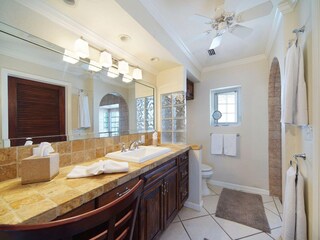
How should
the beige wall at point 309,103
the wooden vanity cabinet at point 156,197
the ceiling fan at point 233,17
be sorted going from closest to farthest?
the wooden vanity cabinet at point 156,197 → the beige wall at point 309,103 → the ceiling fan at point 233,17

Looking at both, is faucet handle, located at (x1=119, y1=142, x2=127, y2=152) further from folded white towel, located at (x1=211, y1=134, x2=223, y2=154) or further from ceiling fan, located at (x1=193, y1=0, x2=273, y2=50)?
folded white towel, located at (x1=211, y1=134, x2=223, y2=154)

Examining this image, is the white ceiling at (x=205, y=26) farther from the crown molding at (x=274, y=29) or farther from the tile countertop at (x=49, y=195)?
the tile countertop at (x=49, y=195)

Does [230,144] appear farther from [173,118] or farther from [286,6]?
[286,6]

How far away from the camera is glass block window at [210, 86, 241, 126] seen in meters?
2.76

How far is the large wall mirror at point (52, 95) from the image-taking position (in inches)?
38.0

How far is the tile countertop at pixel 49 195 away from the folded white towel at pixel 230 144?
2.17 m

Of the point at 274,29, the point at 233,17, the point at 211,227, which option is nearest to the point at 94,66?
the point at 233,17

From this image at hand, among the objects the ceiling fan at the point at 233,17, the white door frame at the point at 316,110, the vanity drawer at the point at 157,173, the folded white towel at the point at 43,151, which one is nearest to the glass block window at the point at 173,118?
the vanity drawer at the point at 157,173

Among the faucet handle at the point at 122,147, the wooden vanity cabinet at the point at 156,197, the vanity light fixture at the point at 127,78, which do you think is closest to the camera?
the wooden vanity cabinet at the point at 156,197

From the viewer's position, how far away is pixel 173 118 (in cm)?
238

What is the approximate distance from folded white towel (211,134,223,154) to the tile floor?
0.99 m

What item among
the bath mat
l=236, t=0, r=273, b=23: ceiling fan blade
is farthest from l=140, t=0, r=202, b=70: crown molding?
the bath mat

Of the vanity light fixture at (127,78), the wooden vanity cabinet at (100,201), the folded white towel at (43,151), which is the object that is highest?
the vanity light fixture at (127,78)

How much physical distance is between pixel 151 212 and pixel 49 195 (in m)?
0.87
